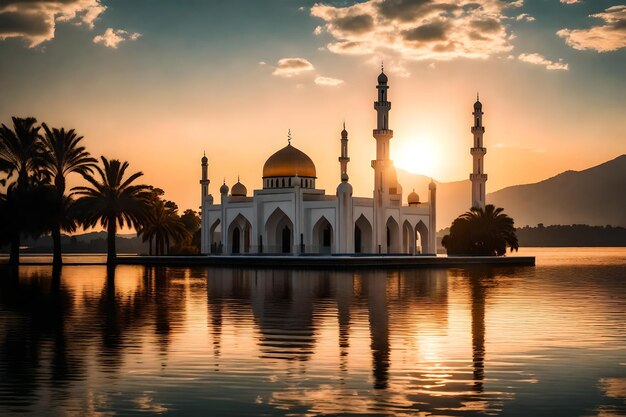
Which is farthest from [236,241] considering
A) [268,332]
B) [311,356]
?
[311,356]

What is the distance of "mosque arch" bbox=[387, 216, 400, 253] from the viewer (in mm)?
61250

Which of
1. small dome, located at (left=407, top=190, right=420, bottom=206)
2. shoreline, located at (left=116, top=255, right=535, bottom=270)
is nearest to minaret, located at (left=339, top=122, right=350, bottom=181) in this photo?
small dome, located at (left=407, top=190, right=420, bottom=206)

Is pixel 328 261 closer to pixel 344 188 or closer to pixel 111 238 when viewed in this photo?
pixel 344 188

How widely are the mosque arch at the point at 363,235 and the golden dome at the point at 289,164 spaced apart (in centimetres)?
496

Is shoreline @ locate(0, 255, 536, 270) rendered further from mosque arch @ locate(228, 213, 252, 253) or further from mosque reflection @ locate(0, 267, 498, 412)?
mosque reflection @ locate(0, 267, 498, 412)

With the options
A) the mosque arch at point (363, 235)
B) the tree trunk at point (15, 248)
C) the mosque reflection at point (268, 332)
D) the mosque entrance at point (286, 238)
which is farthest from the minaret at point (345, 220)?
the mosque reflection at point (268, 332)

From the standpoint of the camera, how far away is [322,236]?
2347 inches

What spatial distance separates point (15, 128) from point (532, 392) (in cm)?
4037

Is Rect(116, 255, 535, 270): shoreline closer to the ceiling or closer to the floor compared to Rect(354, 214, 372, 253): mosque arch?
closer to the floor

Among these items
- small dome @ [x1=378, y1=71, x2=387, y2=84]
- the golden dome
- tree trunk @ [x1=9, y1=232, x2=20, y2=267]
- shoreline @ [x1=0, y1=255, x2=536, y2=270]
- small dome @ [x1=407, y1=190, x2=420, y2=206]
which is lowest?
shoreline @ [x1=0, y1=255, x2=536, y2=270]

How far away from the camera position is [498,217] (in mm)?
60281

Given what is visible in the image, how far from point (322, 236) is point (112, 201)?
48.8 feet

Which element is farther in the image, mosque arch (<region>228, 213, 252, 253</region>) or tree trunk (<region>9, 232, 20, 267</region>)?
mosque arch (<region>228, 213, 252, 253</region>)

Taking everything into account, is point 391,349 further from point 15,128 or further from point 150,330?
point 15,128
